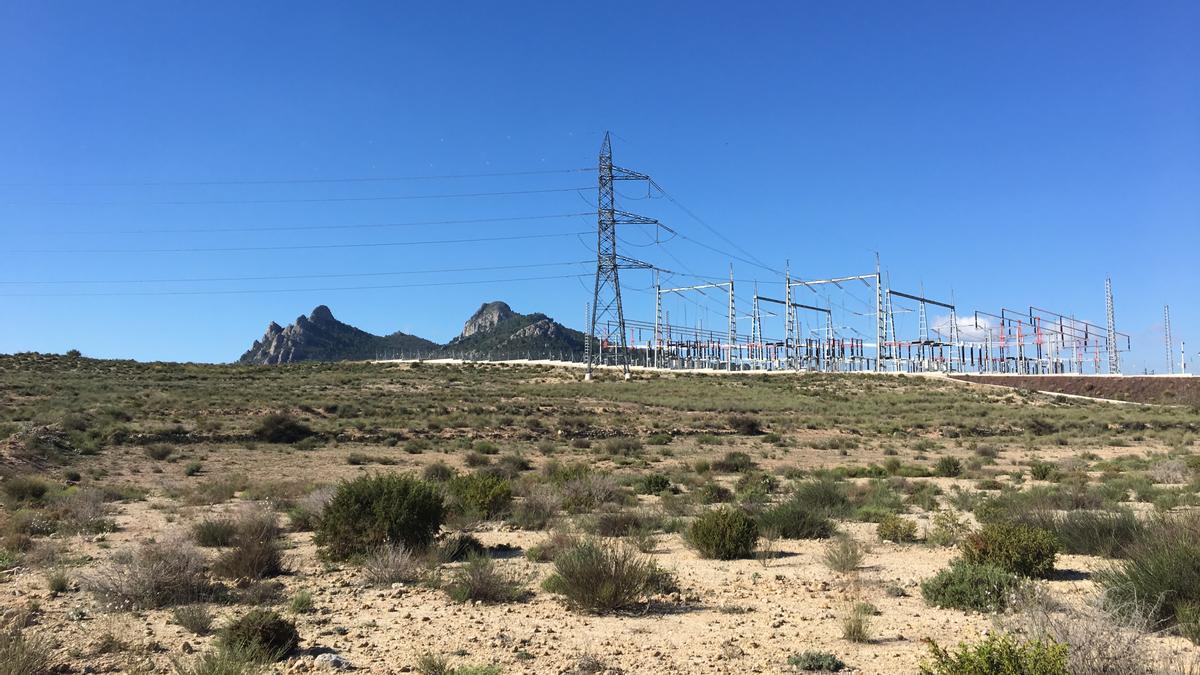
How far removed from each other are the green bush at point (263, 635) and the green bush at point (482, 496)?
353 inches

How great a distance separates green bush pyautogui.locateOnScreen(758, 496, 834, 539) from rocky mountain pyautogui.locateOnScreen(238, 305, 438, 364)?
483 ft

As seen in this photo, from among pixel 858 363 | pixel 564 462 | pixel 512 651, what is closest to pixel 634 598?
pixel 512 651

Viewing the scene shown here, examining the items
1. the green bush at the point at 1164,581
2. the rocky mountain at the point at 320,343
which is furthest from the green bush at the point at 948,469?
the rocky mountain at the point at 320,343

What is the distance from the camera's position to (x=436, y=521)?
45.1 feet

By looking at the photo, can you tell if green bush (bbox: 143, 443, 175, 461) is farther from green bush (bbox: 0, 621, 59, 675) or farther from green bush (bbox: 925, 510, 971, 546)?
green bush (bbox: 925, 510, 971, 546)

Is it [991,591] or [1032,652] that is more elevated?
[1032,652]

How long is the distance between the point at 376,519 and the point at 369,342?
164 meters

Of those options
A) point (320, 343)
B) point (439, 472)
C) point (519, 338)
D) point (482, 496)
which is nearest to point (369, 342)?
point (320, 343)

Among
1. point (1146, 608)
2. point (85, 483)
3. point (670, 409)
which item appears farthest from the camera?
point (670, 409)

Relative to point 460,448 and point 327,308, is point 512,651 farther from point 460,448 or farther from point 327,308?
point 327,308

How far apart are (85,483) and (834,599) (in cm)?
2370

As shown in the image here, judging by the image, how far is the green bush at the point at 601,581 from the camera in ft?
32.3

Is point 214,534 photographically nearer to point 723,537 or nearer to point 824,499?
point 723,537

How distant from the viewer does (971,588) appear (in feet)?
31.6
